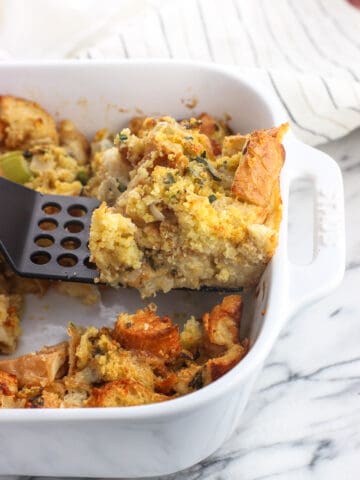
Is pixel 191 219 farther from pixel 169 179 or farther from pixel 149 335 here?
pixel 149 335

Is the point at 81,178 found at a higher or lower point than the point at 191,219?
lower

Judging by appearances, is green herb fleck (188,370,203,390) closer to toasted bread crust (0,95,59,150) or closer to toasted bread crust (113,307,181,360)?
toasted bread crust (113,307,181,360)

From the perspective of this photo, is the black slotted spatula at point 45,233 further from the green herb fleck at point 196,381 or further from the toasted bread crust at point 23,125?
the green herb fleck at point 196,381

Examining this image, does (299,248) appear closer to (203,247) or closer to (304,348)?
(304,348)

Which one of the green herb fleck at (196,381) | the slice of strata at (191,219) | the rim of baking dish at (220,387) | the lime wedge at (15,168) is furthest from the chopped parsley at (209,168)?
the lime wedge at (15,168)

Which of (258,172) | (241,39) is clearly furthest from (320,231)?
(241,39)

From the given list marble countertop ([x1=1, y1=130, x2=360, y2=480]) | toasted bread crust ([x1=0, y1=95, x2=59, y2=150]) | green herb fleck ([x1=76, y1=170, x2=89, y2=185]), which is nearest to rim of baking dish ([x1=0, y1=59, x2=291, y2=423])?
marble countertop ([x1=1, y1=130, x2=360, y2=480])
